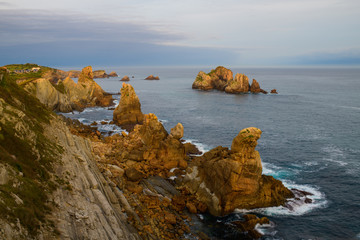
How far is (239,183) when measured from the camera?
32594 mm

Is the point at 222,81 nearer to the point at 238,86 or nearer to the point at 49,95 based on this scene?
the point at 238,86

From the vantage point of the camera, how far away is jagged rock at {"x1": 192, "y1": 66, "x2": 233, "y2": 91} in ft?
535

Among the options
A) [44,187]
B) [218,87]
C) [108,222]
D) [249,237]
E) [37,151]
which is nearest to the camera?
[44,187]

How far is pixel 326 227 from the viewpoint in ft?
97.8

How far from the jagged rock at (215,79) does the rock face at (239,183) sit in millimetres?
130506

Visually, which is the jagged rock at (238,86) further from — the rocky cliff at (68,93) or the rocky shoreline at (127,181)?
the rocky shoreline at (127,181)

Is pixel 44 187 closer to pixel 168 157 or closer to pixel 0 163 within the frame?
pixel 0 163

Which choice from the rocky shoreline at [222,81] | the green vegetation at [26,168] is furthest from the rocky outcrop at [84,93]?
the rocky shoreline at [222,81]

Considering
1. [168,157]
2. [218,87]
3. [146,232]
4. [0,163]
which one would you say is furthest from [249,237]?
[218,87]

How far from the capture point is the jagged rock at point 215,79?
16300 centimetres

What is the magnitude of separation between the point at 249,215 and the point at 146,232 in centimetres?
1302

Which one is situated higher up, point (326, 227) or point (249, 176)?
point (249, 176)

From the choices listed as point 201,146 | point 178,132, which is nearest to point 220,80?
point 201,146

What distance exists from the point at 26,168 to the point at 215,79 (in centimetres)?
15478
